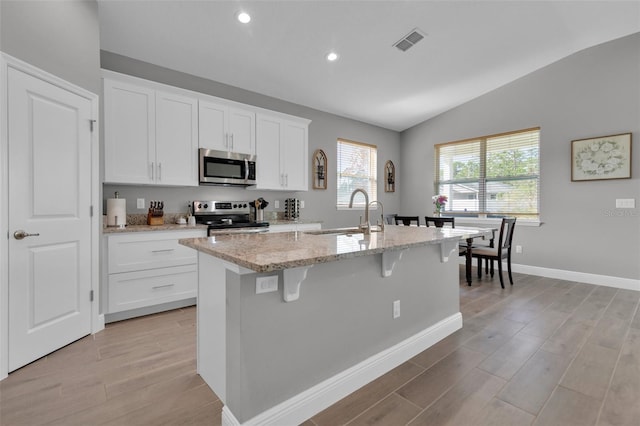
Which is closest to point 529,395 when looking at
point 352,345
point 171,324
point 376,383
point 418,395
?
point 418,395

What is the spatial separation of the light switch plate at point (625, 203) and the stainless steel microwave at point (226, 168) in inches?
187

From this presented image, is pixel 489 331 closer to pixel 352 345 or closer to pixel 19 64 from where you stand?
pixel 352 345

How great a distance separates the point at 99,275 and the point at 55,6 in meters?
2.12

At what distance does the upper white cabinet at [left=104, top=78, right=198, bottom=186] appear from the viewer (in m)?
2.89

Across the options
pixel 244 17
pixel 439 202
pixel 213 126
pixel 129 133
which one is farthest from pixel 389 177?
pixel 129 133

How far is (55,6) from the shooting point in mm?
2234

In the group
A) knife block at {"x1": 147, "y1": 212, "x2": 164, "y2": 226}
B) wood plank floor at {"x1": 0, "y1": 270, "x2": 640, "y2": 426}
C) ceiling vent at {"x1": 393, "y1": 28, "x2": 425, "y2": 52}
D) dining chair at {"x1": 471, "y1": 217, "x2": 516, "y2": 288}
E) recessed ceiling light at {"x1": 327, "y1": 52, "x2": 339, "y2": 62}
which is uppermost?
ceiling vent at {"x1": 393, "y1": 28, "x2": 425, "y2": 52}

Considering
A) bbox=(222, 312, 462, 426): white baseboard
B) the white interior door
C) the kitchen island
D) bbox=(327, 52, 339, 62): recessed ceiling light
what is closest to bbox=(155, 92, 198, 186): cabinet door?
the white interior door

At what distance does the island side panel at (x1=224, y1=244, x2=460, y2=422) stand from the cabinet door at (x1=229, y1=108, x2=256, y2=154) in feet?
8.34

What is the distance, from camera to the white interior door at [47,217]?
78.9 inches

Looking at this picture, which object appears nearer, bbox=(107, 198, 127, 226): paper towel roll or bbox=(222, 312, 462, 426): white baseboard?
bbox=(222, 312, 462, 426): white baseboard

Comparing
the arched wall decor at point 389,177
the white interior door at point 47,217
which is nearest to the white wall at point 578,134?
the arched wall decor at point 389,177

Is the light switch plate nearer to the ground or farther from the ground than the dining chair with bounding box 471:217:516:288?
farther from the ground

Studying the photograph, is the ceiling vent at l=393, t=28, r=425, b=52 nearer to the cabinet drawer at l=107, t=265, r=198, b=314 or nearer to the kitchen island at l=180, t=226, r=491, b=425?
the kitchen island at l=180, t=226, r=491, b=425
